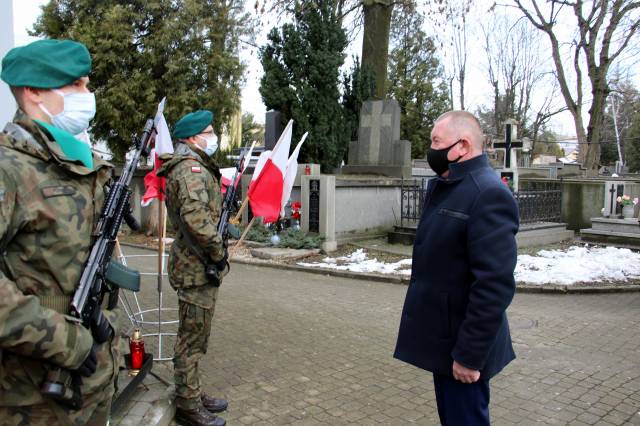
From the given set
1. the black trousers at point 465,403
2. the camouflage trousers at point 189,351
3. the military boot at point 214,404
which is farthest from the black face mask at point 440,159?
the military boot at point 214,404

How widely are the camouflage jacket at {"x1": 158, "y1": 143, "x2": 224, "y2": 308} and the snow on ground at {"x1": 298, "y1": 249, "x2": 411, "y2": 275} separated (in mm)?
6092

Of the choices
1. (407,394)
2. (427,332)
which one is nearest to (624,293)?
(407,394)

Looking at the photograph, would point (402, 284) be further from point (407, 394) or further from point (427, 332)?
point (427, 332)

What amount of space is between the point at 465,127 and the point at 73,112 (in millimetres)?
1816

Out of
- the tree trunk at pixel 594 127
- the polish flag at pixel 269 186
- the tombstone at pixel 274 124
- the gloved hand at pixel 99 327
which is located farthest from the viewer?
the tree trunk at pixel 594 127

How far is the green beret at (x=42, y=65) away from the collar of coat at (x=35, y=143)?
0.45ft

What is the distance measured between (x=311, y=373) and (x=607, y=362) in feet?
9.68

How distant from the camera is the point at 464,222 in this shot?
2408 mm

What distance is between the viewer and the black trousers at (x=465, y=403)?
2.47 metres

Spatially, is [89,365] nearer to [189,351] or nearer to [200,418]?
[189,351]

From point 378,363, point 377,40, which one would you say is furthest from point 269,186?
point 377,40

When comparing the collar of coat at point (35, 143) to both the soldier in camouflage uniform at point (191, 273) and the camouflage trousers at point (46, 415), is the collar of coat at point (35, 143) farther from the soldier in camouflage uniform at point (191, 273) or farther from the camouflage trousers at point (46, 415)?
the soldier in camouflage uniform at point (191, 273)

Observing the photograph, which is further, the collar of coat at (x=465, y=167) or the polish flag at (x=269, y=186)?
the polish flag at (x=269, y=186)

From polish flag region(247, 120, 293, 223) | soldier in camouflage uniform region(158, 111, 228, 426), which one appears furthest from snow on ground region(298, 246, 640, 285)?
soldier in camouflage uniform region(158, 111, 228, 426)
